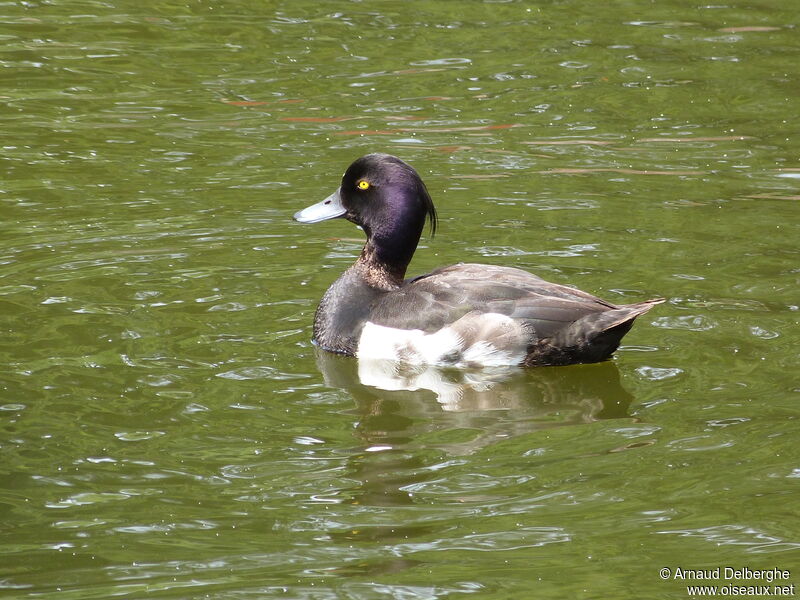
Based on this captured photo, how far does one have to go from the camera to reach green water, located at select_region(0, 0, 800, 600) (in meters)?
5.48

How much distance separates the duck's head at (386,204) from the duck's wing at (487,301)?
47 centimetres

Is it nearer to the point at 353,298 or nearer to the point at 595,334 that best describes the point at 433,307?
the point at 353,298

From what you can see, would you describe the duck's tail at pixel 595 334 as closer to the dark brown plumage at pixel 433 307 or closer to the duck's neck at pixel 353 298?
→ the dark brown plumage at pixel 433 307

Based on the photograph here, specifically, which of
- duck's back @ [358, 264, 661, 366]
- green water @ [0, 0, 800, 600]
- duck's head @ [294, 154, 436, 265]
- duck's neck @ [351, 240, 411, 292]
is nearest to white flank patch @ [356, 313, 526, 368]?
duck's back @ [358, 264, 661, 366]

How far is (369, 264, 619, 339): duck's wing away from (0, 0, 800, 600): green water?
1.11ft

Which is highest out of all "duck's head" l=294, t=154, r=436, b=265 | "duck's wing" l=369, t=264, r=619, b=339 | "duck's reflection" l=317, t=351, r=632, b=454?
"duck's head" l=294, t=154, r=436, b=265

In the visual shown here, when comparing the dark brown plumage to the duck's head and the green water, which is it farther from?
the green water

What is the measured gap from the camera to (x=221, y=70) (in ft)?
44.3

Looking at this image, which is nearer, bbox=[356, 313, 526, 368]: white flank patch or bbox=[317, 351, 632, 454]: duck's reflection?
bbox=[317, 351, 632, 454]: duck's reflection

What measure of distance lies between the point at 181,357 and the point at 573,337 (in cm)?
212

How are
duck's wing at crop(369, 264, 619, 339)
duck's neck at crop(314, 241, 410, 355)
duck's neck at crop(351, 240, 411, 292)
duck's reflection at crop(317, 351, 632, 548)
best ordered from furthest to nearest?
duck's neck at crop(351, 240, 411, 292), duck's neck at crop(314, 241, 410, 355), duck's wing at crop(369, 264, 619, 339), duck's reflection at crop(317, 351, 632, 548)

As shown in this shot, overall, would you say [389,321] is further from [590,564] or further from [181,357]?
[590,564]

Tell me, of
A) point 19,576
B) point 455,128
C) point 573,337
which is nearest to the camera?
point 19,576

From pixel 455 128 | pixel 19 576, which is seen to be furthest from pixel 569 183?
pixel 19 576
